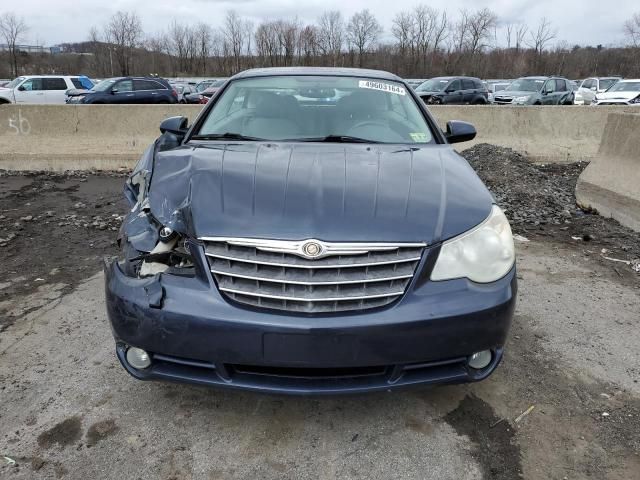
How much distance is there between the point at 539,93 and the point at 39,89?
20.7 m

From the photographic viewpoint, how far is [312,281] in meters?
2.09

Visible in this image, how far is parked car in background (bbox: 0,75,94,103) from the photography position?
74.0 feet

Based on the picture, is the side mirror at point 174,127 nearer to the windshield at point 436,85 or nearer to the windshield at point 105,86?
the windshield at point 105,86

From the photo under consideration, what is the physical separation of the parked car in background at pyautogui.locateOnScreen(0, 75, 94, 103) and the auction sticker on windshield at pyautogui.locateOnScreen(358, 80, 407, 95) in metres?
22.6

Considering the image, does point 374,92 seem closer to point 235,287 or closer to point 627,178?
point 235,287

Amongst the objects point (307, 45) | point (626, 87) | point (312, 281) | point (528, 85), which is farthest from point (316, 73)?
point (307, 45)

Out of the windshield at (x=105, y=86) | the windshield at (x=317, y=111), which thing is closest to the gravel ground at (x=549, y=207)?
the windshield at (x=317, y=111)

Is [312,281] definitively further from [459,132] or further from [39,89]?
[39,89]

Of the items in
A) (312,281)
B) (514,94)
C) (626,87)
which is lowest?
(514,94)

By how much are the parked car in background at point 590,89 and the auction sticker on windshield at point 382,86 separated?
69.6 feet

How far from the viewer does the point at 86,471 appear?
2.18m

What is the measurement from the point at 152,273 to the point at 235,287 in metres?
0.45

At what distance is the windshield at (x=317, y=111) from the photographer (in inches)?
136

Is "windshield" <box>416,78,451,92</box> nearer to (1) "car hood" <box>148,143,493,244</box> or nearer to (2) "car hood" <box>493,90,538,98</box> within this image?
(2) "car hood" <box>493,90,538,98</box>
